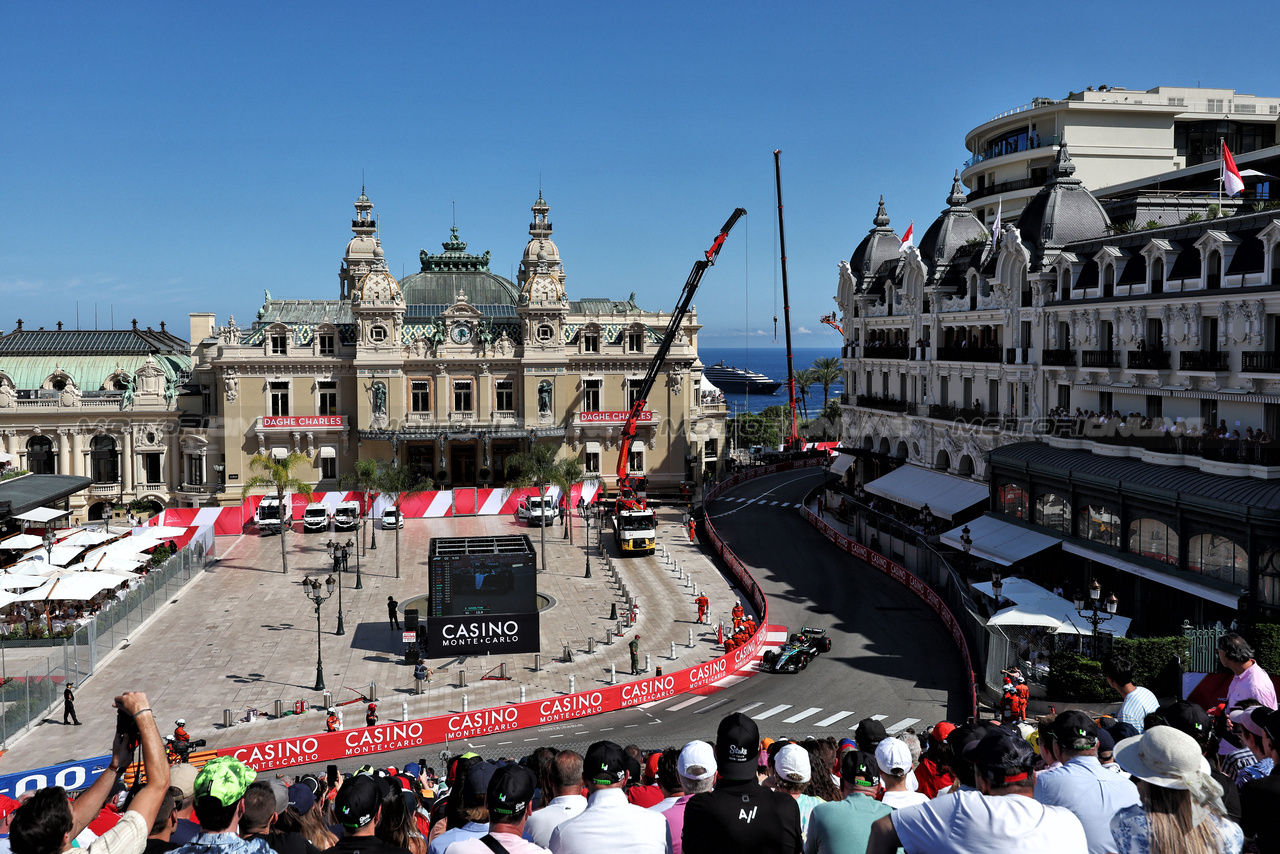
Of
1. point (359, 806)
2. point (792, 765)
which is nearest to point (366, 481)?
point (792, 765)

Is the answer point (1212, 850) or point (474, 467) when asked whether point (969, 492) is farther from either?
point (1212, 850)

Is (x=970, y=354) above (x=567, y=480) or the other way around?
above

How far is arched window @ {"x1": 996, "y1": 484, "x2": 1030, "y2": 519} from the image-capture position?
1797 inches

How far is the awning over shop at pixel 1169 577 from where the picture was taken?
32.7 m

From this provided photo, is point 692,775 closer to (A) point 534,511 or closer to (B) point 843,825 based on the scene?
(B) point 843,825

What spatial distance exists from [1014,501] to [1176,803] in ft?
134

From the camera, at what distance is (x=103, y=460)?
72000 millimetres

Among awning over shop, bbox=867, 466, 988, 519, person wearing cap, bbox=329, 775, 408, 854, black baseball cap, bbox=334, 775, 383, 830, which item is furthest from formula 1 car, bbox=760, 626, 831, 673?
black baseball cap, bbox=334, 775, 383, 830

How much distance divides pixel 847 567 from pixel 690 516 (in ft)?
56.6

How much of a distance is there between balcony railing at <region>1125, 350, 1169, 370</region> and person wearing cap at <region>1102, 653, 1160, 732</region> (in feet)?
94.4

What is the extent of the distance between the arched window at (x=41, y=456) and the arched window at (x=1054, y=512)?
61.4m

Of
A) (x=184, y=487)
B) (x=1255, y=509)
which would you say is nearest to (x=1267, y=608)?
(x=1255, y=509)

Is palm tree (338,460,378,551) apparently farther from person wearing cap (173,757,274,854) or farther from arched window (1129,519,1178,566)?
person wearing cap (173,757,274,854)

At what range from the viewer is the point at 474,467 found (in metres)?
76.0
